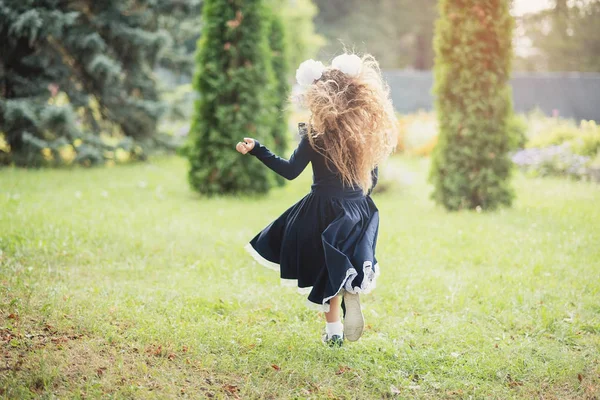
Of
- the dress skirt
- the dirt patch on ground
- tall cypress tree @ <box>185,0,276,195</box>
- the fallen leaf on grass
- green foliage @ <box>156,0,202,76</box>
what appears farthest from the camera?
green foliage @ <box>156,0,202,76</box>

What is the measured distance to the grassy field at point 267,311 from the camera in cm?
348

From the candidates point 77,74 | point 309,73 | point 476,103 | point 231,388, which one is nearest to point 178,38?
point 77,74

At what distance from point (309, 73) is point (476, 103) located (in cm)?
494

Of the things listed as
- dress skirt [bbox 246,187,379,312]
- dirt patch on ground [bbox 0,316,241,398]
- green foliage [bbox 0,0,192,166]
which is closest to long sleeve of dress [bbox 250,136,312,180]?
dress skirt [bbox 246,187,379,312]

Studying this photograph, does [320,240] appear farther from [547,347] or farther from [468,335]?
[547,347]

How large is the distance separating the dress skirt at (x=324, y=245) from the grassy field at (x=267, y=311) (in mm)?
515

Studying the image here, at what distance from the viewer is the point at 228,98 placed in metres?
9.42

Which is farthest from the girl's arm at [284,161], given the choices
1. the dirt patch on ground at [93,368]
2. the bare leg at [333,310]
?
the dirt patch on ground at [93,368]

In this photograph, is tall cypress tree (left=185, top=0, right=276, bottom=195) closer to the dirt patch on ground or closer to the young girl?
the young girl

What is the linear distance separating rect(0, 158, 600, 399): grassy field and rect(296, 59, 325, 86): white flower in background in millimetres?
1701

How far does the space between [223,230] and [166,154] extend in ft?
25.7

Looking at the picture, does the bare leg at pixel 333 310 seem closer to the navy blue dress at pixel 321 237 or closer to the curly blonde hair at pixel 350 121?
the navy blue dress at pixel 321 237

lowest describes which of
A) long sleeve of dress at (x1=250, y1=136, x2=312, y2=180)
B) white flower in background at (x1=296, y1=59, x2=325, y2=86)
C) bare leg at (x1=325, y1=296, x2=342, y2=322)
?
bare leg at (x1=325, y1=296, x2=342, y2=322)

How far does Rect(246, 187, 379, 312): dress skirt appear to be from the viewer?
3.61 m
